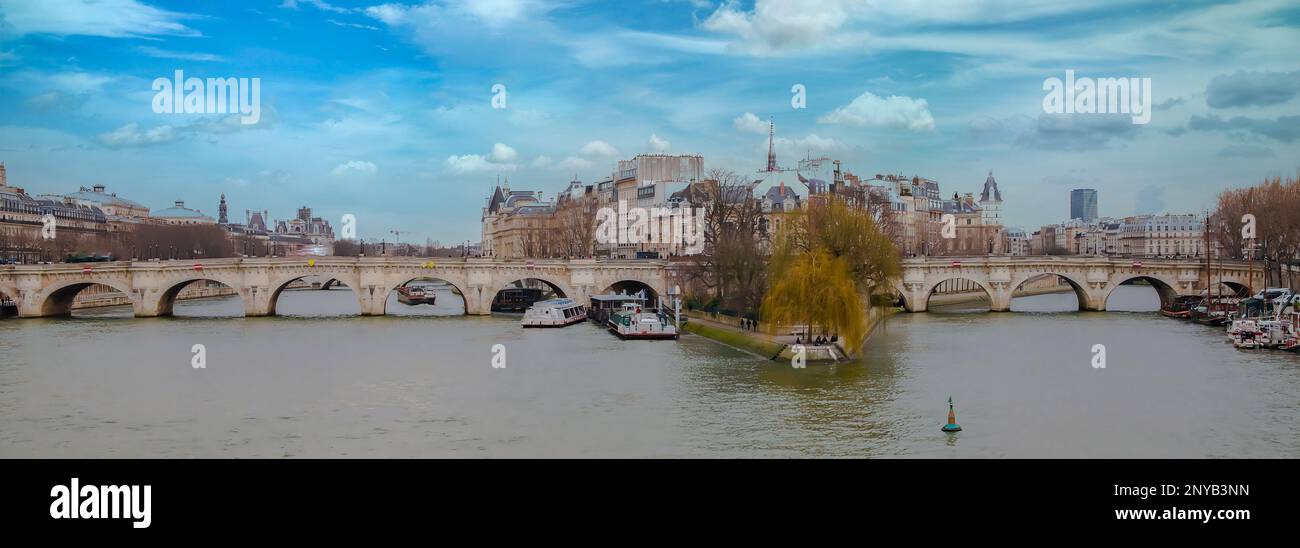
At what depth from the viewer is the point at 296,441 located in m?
24.7

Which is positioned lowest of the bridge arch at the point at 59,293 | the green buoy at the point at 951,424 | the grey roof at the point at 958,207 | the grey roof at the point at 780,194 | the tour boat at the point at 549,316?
the green buoy at the point at 951,424

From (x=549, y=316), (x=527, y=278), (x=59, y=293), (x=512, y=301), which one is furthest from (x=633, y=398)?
(x=59, y=293)

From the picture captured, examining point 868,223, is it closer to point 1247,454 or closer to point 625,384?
point 625,384

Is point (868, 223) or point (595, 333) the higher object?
point (868, 223)

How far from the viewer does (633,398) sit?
29.5 m

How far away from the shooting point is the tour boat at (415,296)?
7712cm

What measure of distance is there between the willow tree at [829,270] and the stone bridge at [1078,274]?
1221 centimetres

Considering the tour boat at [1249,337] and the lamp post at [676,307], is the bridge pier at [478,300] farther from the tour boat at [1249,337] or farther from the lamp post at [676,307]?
the tour boat at [1249,337]

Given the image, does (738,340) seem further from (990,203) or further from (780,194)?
(990,203)

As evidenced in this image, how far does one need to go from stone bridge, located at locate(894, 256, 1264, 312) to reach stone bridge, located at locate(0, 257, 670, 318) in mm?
12772

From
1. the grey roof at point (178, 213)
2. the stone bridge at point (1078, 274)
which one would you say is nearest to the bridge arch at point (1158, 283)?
the stone bridge at point (1078, 274)
